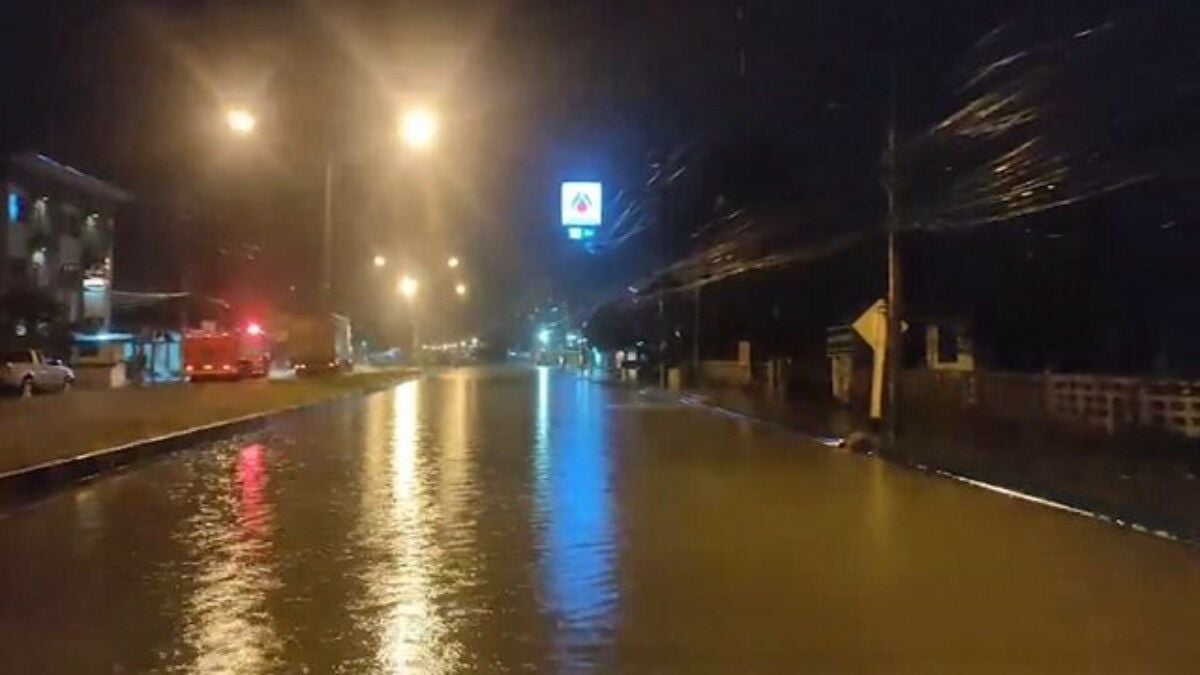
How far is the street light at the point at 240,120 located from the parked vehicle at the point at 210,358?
25.6 meters

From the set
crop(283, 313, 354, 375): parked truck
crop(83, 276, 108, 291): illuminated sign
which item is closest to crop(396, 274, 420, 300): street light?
crop(83, 276, 108, 291): illuminated sign

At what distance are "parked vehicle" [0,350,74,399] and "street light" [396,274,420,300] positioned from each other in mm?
55685

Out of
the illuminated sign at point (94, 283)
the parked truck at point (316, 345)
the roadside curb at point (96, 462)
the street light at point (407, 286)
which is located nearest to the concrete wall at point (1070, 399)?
the roadside curb at point (96, 462)

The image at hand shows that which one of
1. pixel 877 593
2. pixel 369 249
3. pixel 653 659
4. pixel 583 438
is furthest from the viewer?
pixel 369 249

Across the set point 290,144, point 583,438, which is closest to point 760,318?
point 290,144

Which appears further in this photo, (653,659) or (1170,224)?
(1170,224)

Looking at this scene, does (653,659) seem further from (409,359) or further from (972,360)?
(409,359)

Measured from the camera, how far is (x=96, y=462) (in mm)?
21312

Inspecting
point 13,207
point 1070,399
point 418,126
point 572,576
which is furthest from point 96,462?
point 13,207

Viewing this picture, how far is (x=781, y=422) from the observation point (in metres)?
35.7

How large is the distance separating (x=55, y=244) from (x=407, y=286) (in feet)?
137

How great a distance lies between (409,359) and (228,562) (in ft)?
346

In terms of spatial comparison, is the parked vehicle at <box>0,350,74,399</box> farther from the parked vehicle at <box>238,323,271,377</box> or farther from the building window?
the building window

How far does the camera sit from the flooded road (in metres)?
8.57
